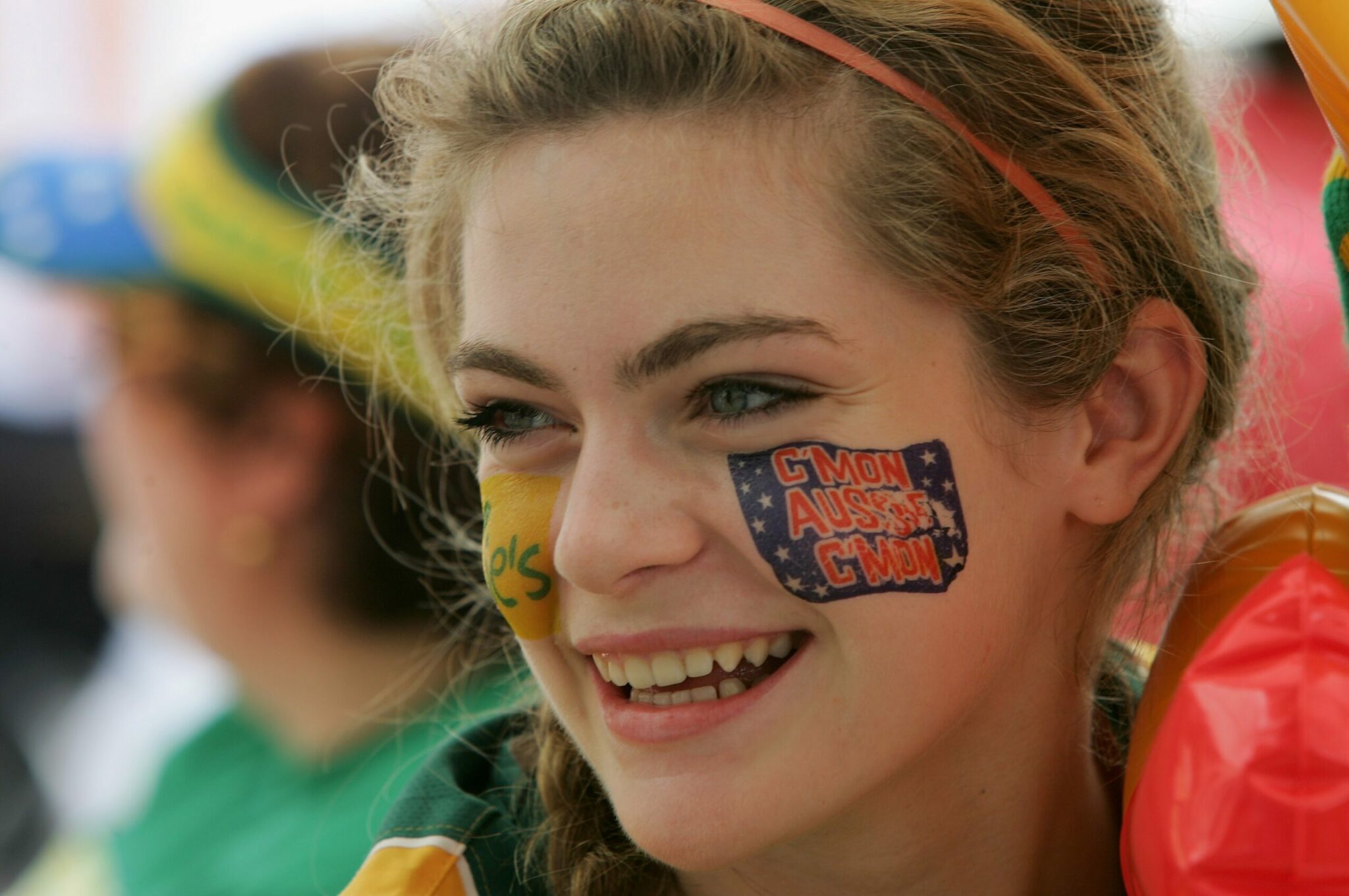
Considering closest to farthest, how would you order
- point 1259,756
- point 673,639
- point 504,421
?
1. point 1259,756
2. point 673,639
3. point 504,421

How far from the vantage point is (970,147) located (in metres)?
1.39

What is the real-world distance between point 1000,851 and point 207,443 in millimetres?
1620

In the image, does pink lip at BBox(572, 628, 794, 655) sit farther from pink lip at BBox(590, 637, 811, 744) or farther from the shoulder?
the shoulder

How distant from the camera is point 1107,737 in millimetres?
1697

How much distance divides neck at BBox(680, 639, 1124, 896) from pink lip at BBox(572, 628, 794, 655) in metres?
0.24

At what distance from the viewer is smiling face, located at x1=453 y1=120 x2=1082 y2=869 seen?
4.30 ft

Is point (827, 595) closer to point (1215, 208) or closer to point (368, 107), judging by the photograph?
point (1215, 208)

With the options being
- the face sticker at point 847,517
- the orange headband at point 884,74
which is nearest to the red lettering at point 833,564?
the face sticker at point 847,517

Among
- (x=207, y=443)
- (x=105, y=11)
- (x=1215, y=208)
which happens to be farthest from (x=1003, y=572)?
(x=105, y=11)

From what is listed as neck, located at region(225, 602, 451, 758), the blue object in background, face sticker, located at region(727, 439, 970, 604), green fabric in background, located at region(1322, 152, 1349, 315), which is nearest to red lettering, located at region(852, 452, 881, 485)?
face sticker, located at region(727, 439, 970, 604)

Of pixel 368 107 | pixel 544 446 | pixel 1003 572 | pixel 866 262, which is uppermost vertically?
pixel 368 107

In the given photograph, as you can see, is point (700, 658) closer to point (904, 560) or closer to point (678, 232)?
point (904, 560)

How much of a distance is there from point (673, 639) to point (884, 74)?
54cm

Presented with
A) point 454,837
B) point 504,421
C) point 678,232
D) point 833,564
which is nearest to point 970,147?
point 678,232
